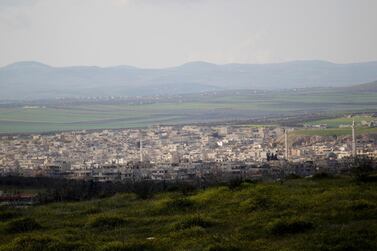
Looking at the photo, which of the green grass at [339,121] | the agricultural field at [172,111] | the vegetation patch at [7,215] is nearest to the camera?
the vegetation patch at [7,215]

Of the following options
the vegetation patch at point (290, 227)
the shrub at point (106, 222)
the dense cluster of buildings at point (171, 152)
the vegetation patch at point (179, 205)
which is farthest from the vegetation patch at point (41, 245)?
the dense cluster of buildings at point (171, 152)

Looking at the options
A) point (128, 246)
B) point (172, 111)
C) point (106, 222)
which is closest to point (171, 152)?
point (106, 222)

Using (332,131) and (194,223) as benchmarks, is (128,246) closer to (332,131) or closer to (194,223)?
(194,223)

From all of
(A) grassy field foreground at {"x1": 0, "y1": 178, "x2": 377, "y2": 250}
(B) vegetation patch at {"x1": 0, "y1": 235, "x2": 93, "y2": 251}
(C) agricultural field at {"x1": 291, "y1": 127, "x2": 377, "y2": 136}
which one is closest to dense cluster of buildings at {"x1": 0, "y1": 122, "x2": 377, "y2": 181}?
(C) agricultural field at {"x1": 291, "y1": 127, "x2": 377, "y2": 136}

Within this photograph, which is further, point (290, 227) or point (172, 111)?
point (172, 111)

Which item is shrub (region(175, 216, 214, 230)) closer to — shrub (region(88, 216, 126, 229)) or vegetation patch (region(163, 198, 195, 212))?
shrub (region(88, 216, 126, 229))

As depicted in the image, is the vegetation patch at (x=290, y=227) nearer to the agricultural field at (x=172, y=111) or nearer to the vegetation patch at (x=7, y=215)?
the vegetation patch at (x=7, y=215)

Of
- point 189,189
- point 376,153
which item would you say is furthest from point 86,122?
point 189,189
